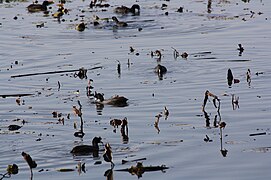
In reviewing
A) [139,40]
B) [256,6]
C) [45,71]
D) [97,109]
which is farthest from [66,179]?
[256,6]

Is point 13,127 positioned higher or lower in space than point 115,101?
lower

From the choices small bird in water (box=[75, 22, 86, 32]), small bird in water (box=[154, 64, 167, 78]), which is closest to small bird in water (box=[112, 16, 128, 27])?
small bird in water (box=[75, 22, 86, 32])

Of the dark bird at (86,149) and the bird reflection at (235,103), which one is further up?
the bird reflection at (235,103)

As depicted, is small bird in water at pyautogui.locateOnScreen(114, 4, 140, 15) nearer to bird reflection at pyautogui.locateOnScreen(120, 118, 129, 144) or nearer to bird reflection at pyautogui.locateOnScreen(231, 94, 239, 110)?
bird reflection at pyautogui.locateOnScreen(231, 94, 239, 110)

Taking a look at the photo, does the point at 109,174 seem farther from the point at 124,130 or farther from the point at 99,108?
the point at 99,108

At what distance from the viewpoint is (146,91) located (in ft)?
48.3

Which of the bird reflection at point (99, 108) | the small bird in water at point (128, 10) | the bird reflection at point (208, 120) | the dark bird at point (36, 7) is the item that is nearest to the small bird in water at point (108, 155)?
the bird reflection at point (208, 120)

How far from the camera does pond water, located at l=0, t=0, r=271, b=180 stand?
1011cm

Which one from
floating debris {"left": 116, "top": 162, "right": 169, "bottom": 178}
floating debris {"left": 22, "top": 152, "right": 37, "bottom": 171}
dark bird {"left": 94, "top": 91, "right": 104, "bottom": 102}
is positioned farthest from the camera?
dark bird {"left": 94, "top": 91, "right": 104, "bottom": 102}

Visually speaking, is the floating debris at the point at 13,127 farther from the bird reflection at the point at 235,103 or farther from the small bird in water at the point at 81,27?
the small bird in water at the point at 81,27

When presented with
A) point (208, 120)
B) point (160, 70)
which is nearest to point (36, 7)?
point (160, 70)

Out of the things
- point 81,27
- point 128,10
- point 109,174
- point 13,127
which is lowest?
point 109,174

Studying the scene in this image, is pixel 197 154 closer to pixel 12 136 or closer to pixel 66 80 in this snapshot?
pixel 12 136

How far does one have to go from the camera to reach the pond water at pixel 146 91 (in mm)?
10109
